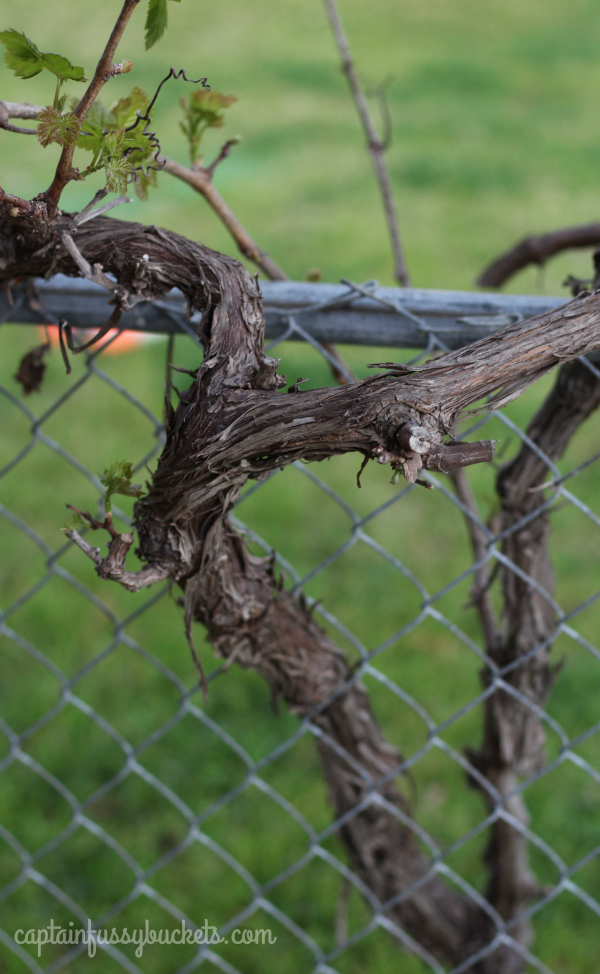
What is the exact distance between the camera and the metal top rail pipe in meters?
1.07

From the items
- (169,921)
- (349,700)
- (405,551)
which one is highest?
(405,551)

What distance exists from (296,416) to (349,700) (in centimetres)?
73

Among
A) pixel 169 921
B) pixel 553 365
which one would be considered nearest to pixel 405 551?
pixel 169 921

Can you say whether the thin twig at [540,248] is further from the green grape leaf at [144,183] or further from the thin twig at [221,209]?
the green grape leaf at [144,183]

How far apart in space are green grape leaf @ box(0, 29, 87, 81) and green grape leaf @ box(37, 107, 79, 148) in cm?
3

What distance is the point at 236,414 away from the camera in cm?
79

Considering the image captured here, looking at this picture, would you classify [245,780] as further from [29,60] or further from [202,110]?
[29,60]

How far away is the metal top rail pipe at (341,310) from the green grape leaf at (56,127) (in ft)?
1.29

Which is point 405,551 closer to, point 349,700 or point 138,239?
point 349,700

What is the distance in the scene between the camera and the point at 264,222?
4.75 m

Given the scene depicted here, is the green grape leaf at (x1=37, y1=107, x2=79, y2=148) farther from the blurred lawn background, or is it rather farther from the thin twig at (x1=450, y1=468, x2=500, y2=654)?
the thin twig at (x1=450, y1=468, x2=500, y2=654)

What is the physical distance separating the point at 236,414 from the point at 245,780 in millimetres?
970

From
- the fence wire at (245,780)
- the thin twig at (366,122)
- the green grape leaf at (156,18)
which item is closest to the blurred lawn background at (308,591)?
the fence wire at (245,780)

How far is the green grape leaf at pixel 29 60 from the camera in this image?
0.66m
